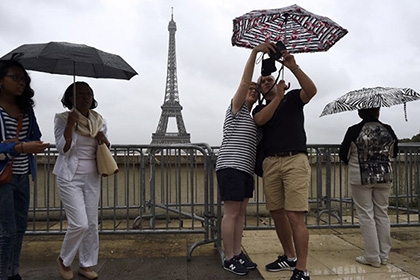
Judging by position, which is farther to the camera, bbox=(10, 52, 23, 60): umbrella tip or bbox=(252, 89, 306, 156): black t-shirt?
bbox=(252, 89, 306, 156): black t-shirt

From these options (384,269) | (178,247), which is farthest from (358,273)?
(178,247)

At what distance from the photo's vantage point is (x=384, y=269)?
342cm

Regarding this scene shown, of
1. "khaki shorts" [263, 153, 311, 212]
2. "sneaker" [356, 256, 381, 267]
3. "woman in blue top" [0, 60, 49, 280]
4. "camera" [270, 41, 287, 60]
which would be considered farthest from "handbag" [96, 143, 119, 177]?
"sneaker" [356, 256, 381, 267]

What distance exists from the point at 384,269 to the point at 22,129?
3.62 meters

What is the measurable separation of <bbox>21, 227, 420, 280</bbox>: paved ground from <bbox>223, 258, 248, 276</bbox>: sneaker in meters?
0.05

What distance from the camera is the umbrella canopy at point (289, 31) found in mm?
3119

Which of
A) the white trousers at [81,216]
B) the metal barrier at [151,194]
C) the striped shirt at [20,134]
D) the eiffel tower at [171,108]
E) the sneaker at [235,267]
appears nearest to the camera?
the striped shirt at [20,134]

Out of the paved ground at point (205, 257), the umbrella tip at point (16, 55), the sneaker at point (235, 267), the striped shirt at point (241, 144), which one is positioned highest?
the umbrella tip at point (16, 55)

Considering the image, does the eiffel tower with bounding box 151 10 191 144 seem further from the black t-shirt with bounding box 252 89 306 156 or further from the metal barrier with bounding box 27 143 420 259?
the black t-shirt with bounding box 252 89 306 156

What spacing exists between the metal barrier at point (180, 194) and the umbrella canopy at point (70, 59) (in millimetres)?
1036

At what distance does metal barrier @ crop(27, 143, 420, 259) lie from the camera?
4.09m

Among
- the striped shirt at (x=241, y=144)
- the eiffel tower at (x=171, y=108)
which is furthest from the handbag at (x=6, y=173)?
the eiffel tower at (x=171, y=108)

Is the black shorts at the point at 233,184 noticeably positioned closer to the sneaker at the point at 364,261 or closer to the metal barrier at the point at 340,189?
the metal barrier at the point at 340,189

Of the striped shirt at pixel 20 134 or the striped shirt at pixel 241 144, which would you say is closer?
the striped shirt at pixel 20 134
